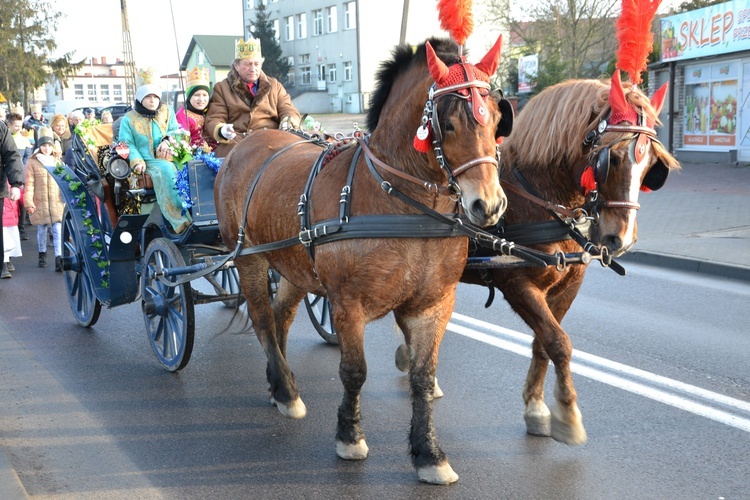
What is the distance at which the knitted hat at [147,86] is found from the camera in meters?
7.26

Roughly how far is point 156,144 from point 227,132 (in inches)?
31.5

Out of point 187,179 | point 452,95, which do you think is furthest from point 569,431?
point 187,179

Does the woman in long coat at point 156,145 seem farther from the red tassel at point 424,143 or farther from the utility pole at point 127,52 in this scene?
the utility pole at point 127,52

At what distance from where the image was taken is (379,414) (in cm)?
525

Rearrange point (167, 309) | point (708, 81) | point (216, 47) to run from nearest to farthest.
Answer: point (167, 309)
point (708, 81)
point (216, 47)

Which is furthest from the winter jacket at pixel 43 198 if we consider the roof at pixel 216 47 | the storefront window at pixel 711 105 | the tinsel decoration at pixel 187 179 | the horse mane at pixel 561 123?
the roof at pixel 216 47

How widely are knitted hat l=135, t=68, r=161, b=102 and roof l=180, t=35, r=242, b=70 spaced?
6629 cm

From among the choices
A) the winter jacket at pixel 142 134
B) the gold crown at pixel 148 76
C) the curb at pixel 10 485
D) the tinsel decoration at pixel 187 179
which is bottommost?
the curb at pixel 10 485

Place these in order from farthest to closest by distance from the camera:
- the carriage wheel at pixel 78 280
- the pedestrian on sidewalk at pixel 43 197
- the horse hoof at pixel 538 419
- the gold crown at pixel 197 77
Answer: the pedestrian on sidewalk at pixel 43 197
the gold crown at pixel 197 77
the carriage wheel at pixel 78 280
the horse hoof at pixel 538 419

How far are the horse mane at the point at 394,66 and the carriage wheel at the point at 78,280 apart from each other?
150 inches

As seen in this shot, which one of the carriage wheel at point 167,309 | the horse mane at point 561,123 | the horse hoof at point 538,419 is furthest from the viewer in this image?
the carriage wheel at point 167,309

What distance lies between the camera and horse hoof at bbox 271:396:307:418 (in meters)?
5.23

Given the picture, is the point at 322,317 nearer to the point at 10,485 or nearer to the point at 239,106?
the point at 239,106

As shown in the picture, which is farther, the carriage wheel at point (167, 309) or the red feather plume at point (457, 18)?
the carriage wheel at point (167, 309)
